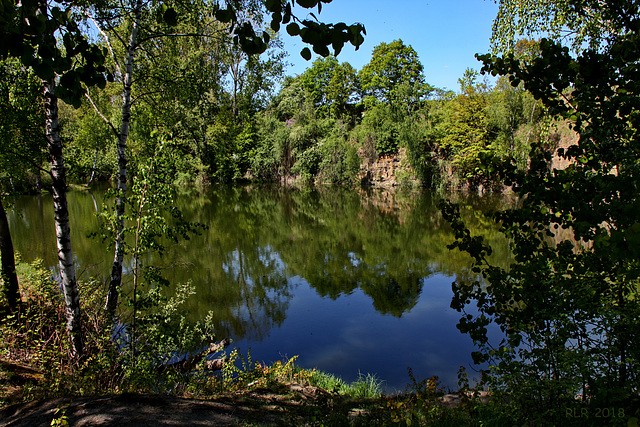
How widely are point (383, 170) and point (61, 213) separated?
3558 centimetres

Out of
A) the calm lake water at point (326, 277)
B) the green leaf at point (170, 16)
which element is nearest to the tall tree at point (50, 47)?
the green leaf at point (170, 16)

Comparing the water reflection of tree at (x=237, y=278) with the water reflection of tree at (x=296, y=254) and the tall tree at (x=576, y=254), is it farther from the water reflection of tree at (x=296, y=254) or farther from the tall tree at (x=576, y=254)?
the tall tree at (x=576, y=254)

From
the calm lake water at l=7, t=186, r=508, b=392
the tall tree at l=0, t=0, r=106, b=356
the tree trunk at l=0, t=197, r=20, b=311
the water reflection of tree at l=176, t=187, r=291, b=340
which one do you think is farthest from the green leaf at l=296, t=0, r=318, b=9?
the water reflection of tree at l=176, t=187, r=291, b=340

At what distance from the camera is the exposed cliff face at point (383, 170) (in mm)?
37562

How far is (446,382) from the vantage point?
7035 mm

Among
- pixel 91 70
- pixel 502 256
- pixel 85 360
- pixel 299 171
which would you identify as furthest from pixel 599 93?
pixel 299 171

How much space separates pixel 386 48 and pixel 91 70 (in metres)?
45.5

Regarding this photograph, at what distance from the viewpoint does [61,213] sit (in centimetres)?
530

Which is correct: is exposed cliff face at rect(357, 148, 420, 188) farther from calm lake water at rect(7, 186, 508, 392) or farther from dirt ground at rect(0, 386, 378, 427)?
dirt ground at rect(0, 386, 378, 427)

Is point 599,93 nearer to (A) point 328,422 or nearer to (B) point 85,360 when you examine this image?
(A) point 328,422

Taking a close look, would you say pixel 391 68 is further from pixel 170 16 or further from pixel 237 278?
pixel 170 16

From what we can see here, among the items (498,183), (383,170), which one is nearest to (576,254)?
(498,183)

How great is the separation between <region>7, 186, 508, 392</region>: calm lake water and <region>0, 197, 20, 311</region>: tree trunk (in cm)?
116

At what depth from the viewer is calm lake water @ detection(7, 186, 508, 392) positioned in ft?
26.9
